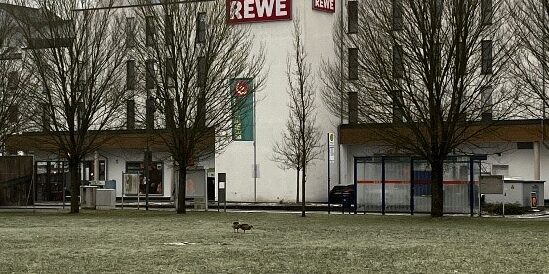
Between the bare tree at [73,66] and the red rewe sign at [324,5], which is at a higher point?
the red rewe sign at [324,5]

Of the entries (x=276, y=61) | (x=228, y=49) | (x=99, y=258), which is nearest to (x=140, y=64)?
(x=228, y=49)

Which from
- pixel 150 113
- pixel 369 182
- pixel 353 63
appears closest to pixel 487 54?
pixel 353 63

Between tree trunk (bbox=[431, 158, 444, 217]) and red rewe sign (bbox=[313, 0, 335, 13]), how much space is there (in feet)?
98.6

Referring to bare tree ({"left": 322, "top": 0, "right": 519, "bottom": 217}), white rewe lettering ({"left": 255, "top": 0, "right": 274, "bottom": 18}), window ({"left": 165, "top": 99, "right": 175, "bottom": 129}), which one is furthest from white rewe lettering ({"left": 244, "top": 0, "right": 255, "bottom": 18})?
bare tree ({"left": 322, "top": 0, "right": 519, "bottom": 217})

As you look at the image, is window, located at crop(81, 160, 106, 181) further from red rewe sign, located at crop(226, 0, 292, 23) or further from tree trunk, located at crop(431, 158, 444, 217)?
tree trunk, located at crop(431, 158, 444, 217)

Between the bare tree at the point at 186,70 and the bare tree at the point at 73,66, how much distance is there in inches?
63.0

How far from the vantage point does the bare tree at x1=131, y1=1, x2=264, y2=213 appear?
150ft

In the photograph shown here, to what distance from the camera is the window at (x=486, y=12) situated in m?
38.6

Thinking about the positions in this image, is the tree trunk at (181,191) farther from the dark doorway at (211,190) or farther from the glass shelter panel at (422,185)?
the dark doorway at (211,190)

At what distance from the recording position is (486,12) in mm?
38906

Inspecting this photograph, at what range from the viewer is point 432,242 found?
75.3 ft

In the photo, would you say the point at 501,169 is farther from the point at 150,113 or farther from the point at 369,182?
the point at 150,113

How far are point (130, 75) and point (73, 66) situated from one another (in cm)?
313

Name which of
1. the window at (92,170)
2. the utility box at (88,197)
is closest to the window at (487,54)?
the utility box at (88,197)
